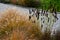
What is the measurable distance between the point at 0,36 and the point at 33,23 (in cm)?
74

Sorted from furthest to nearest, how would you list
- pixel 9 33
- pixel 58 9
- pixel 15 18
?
pixel 58 9
pixel 15 18
pixel 9 33

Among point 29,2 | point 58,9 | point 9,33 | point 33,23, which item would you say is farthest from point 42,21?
point 29,2

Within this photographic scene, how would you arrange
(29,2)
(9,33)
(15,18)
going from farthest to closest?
1. (29,2)
2. (15,18)
3. (9,33)

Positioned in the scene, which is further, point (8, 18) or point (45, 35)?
point (8, 18)

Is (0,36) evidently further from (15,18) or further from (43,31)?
(43,31)

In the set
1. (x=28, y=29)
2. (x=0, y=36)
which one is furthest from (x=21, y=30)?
(x=0, y=36)

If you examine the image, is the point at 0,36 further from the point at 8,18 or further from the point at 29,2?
the point at 29,2

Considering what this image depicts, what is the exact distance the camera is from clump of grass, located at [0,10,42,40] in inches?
197

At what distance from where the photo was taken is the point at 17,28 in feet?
17.1

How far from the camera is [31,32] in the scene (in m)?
5.23

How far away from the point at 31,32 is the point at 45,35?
30 cm

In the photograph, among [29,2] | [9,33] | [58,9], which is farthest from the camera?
[29,2]

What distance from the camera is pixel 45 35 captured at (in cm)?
525

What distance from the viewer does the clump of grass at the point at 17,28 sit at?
5002 mm
